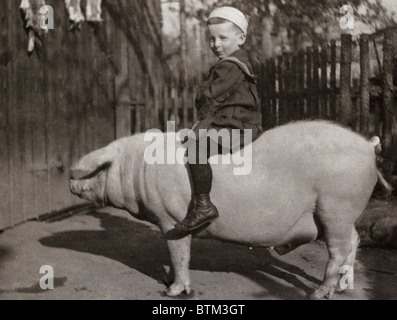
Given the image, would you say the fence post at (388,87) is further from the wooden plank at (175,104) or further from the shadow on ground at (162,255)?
the wooden plank at (175,104)

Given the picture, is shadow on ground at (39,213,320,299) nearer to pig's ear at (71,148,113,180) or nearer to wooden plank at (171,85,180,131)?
pig's ear at (71,148,113,180)

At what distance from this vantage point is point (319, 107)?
7.83 meters

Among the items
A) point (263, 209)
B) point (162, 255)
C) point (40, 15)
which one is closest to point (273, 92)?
point (40, 15)

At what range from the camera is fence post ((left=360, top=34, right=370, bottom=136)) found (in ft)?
24.3

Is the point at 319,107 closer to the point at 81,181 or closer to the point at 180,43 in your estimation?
the point at 81,181

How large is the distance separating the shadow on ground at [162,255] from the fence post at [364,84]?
7.60ft

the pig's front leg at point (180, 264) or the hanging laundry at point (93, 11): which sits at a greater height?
the hanging laundry at point (93, 11)

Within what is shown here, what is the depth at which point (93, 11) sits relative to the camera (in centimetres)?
879

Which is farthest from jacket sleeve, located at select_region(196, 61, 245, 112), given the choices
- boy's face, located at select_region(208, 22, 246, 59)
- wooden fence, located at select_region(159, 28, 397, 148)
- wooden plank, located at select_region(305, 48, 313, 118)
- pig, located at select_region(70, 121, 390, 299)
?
wooden plank, located at select_region(305, 48, 313, 118)

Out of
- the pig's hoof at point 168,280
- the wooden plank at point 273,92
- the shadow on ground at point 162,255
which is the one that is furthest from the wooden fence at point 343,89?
the pig's hoof at point 168,280

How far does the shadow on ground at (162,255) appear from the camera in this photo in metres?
5.22

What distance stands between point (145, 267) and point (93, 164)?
4.16 ft

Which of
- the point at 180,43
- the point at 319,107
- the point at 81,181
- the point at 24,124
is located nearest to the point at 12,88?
the point at 24,124

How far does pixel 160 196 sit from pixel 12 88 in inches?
126
